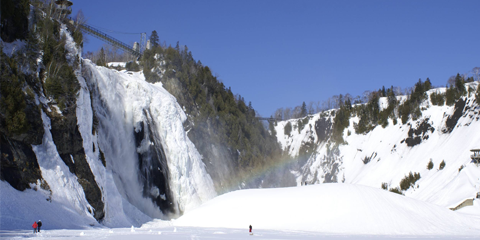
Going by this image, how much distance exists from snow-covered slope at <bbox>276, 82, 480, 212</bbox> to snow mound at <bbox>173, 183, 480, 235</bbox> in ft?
49.4

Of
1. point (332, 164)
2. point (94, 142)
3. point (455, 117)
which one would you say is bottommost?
point (94, 142)

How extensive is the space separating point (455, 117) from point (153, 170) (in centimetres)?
4827

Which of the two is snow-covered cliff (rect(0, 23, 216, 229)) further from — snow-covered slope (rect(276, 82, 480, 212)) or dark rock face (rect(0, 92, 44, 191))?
snow-covered slope (rect(276, 82, 480, 212))

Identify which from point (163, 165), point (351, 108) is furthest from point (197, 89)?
point (351, 108)

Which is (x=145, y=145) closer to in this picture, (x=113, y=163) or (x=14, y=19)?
(x=113, y=163)

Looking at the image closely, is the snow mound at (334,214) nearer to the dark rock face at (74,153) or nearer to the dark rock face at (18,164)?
the dark rock face at (74,153)

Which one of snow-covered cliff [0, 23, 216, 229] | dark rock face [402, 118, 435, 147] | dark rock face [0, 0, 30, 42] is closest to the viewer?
snow-covered cliff [0, 23, 216, 229]

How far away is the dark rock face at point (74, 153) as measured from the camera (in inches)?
990

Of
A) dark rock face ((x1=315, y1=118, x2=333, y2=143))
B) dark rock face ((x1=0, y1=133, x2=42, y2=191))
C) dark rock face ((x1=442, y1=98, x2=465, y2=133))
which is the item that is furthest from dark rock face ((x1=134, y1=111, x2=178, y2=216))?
dark rock face ((x1=315, y1=118, x2=333, y2=143))

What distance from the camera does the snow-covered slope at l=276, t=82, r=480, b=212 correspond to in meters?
50.1

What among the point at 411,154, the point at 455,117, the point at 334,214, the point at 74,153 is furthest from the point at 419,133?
the point at 74,153

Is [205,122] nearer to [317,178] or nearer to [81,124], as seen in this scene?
[81,124]

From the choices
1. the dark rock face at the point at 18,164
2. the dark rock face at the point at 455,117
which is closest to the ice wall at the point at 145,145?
the dark rock face at the point at 18,164

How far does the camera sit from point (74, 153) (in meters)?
25.9
